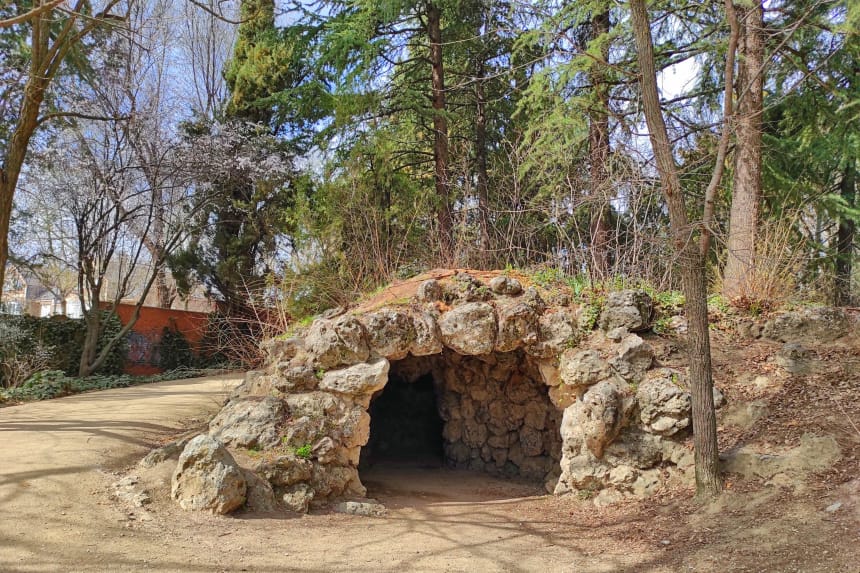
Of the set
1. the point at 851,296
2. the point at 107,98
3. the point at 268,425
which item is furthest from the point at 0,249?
the point at 851,296

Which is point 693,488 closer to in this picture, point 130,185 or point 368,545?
point 368,545

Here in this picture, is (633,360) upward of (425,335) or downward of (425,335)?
downward

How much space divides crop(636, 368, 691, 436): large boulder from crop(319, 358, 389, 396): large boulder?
9.10 feet

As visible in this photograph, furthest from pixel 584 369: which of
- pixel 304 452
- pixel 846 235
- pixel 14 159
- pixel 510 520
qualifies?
pixel 14 159

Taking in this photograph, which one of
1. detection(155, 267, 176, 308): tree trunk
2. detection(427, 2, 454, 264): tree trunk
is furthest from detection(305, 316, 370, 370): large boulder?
detection(155, 267, 176, 308): tree trunk

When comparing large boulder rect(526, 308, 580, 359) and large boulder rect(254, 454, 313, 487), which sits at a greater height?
large boulder rect(526, 308, 580, 359)

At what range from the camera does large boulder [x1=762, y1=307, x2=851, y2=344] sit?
628 cm

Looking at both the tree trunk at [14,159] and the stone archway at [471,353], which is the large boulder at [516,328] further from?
the tree trunk at [14,159]

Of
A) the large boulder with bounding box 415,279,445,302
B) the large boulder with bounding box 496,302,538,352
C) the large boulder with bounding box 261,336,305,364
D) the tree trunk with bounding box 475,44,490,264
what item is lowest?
the large boulder with bounding box 261,336,305,364

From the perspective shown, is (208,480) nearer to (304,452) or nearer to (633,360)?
(304,452)

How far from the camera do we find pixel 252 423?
5.93 metres

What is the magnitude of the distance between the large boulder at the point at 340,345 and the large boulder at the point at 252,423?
0.64 metres

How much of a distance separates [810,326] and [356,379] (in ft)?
16.4

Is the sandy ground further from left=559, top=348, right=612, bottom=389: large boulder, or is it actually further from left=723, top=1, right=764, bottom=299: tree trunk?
left=723, top=1, right=764, bottom=299: tree trunk
